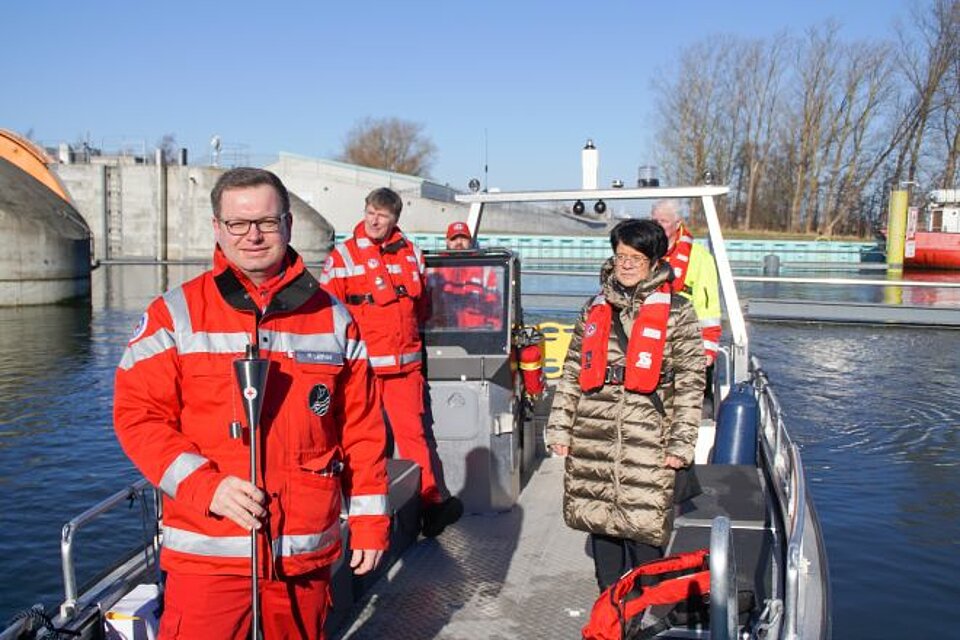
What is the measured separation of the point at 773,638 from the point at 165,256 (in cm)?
3576

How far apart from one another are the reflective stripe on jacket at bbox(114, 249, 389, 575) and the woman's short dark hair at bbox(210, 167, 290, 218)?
5.9 inches

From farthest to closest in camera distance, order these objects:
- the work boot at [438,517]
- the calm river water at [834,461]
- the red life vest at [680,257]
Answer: the calm river water at [834,461]
the red life vest at [680,257]
the work boot at [438,517]

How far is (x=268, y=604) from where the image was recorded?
2.19 m

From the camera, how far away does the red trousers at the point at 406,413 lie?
4.41 meters

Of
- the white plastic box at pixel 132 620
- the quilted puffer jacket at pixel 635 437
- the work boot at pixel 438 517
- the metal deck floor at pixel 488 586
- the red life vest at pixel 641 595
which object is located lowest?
the metal deck floor at pixel 488 586

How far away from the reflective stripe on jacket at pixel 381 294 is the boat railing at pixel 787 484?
1825 mm

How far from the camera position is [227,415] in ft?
7.00

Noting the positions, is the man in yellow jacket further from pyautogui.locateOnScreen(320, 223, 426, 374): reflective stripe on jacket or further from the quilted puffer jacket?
the quilted puffer jacket

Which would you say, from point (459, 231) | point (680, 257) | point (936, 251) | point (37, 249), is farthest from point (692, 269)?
point (936, 251)

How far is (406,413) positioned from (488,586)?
A: 0.93 metres

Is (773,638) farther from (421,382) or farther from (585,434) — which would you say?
(421,382)

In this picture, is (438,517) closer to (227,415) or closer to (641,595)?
(641,595)

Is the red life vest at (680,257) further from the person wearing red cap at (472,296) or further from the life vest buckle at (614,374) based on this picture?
the life vest buckle at (614,374)

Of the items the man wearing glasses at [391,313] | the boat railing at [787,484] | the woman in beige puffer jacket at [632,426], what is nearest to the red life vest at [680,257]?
the boat railing at [787,484]
